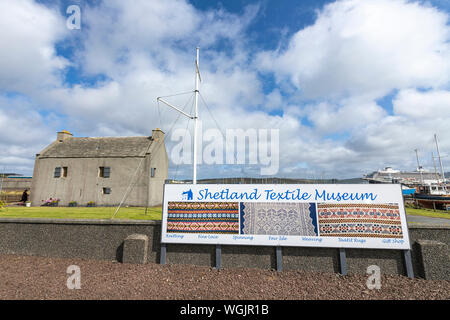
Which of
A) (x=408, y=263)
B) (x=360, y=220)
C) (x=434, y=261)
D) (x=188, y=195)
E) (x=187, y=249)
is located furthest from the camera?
(x=188, y=195)

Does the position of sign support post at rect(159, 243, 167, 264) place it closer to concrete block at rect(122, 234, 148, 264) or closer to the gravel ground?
the gravel ground

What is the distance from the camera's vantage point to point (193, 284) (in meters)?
5.39

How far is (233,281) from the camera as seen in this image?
5.52 metres

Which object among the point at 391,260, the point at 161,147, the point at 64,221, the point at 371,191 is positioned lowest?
the point at 391,260

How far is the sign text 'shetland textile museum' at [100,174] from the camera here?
23.6m

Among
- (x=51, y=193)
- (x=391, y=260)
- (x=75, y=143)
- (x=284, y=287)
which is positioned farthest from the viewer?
(x=75, y=143)

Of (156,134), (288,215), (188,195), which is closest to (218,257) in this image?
(188,195)

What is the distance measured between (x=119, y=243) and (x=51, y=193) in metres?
24.9

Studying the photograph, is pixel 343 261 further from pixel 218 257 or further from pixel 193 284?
pixel 193 284

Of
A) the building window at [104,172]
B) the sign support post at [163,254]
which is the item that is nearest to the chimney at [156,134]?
the building window at [104,172]

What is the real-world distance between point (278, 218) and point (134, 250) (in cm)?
479

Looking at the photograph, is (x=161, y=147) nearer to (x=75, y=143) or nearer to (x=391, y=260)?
(x=75, y=143)
